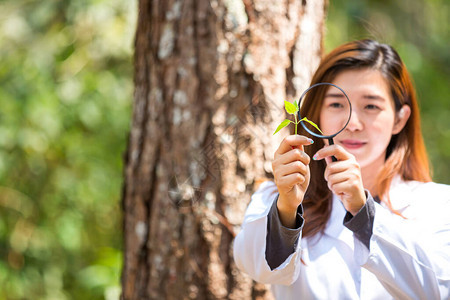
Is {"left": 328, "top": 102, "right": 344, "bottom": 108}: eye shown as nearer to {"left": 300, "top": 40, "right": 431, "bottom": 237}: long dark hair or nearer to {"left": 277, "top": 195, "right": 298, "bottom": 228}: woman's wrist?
{"left": 300, "top": 40, "right": 431, "bottom": 237}: long dark hair

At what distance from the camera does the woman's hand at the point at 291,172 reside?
1126 mm

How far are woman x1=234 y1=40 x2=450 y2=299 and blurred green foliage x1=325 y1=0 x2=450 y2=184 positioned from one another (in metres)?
2.60

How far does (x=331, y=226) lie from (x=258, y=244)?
0.88 ft

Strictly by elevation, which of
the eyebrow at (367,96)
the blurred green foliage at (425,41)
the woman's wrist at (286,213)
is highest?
the blurred green foliage at (425,41)

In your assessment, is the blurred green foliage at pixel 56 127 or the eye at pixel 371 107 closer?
the eye at pixel 371 107

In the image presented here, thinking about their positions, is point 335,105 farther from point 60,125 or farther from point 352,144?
point 60,125

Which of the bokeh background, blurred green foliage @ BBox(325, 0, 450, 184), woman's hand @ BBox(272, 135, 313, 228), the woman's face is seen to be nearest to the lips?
the woman's face

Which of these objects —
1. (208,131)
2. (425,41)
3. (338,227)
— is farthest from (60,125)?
(425,41)

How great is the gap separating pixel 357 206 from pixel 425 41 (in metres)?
3.83

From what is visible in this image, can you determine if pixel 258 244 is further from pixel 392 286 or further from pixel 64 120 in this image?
pixel 64 120

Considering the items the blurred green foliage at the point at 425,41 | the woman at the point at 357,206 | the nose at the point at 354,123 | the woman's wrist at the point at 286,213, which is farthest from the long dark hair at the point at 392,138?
the blurred green foliage at the point at 425,41

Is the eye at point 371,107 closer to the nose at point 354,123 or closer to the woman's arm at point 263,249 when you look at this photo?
the nose at point 354,123

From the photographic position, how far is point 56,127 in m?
3.29

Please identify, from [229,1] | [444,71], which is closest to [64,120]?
[229,1]
